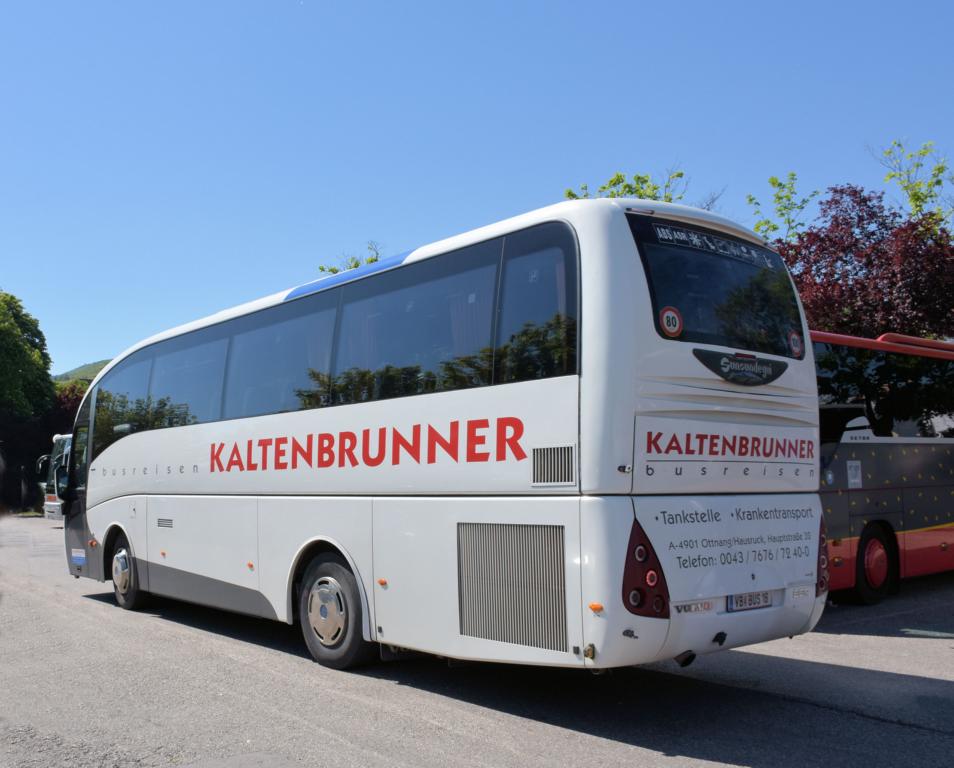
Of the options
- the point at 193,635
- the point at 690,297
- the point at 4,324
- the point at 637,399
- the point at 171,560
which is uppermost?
the point at 4,324

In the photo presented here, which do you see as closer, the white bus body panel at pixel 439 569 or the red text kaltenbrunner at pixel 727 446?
the white bus body panel at pixel 439 569

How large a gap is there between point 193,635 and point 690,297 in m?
6.71

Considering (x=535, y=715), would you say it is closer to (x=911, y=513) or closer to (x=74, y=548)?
(x=911, y=513)

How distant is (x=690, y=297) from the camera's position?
6.44m

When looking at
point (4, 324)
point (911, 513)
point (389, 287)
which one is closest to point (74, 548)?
point (389, 287)

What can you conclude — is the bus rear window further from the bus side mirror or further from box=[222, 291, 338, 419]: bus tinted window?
the bus side mirror

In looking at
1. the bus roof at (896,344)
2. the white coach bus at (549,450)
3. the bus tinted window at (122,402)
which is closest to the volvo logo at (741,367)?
the white coach bus at (549,450)

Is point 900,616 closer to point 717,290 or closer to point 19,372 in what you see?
point 717,290

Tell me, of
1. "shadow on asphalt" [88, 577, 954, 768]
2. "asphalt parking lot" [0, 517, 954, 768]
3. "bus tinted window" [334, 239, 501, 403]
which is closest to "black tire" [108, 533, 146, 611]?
"asphalt parking lot" [0, 517, 954, 768]

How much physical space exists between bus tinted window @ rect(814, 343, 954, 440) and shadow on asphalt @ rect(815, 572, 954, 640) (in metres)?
2.11

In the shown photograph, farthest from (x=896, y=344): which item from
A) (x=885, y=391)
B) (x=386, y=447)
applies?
(x=386, y=447)

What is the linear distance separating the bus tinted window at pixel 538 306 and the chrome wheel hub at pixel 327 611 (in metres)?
2.71

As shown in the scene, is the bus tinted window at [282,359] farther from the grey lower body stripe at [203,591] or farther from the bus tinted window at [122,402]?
the bus tinted window at [122,402]

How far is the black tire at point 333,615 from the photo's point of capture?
25.4ft
